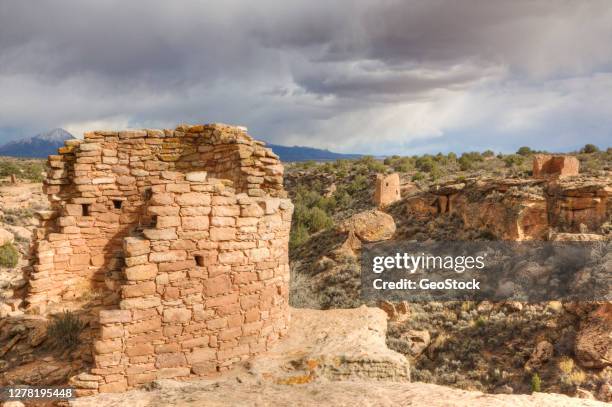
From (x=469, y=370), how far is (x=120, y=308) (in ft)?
34.2

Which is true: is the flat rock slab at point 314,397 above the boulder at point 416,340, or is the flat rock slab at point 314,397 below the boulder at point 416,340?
above

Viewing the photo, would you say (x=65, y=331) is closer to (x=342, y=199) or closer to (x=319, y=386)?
(x=319, y=386)

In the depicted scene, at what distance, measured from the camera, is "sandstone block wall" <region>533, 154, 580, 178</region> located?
73.8ft

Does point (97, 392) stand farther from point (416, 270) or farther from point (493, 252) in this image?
point (493, 252)

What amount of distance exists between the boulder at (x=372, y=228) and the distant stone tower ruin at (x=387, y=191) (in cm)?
618

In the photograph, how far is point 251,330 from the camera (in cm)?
591

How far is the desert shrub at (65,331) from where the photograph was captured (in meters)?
6.28

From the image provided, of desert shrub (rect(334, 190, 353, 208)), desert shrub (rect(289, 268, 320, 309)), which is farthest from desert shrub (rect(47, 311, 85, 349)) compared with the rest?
desert shrub (rect(334, 190, 353, 208))

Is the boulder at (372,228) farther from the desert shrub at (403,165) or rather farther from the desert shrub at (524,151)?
the desert shrub at (524,151)

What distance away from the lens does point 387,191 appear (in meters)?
29.2

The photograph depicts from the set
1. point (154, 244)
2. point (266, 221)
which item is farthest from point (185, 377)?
point (266, 221)

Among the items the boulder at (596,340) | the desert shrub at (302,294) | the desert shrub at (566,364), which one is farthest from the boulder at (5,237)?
the boulder at (596,340)

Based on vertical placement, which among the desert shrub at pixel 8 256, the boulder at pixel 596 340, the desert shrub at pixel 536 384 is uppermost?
the desert shrub at pixel 8 256

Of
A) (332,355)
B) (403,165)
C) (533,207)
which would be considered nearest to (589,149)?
(403,165)
